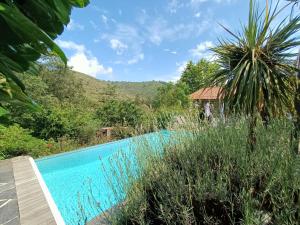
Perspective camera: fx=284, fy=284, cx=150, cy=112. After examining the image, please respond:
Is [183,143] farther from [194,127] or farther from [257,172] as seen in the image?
[257,172]

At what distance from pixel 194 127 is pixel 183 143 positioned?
0.34 meters

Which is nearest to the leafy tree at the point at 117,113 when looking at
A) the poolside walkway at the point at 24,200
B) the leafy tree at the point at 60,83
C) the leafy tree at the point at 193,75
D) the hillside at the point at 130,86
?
the leafy tree at the point at 60,83

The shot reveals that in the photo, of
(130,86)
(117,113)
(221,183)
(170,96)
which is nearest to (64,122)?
(117,113)

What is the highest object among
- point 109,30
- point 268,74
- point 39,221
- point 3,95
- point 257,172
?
point 109,30

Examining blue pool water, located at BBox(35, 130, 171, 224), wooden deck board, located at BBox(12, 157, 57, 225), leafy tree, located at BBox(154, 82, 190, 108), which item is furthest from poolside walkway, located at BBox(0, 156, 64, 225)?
leafy tree, located at BBox(154, 82, 190, 108)

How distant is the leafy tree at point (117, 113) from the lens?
17359mm

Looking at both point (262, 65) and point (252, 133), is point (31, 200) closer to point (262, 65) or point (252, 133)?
point (252, 133)

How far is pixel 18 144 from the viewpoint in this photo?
991cm

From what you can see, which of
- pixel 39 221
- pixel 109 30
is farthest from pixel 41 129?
pixel 109 30

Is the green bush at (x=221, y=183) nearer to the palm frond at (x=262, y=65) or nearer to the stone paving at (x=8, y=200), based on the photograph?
the palm frond at (x=262, y=65)

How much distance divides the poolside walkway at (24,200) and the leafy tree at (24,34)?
10.5 ft

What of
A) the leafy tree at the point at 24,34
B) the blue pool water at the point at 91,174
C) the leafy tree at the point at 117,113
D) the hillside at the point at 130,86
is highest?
the hillside at the point at 130,86

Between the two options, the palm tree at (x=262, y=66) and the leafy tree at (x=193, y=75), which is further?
the leafy tree at (x=193, y=75)

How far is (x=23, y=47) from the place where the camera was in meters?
0.44
